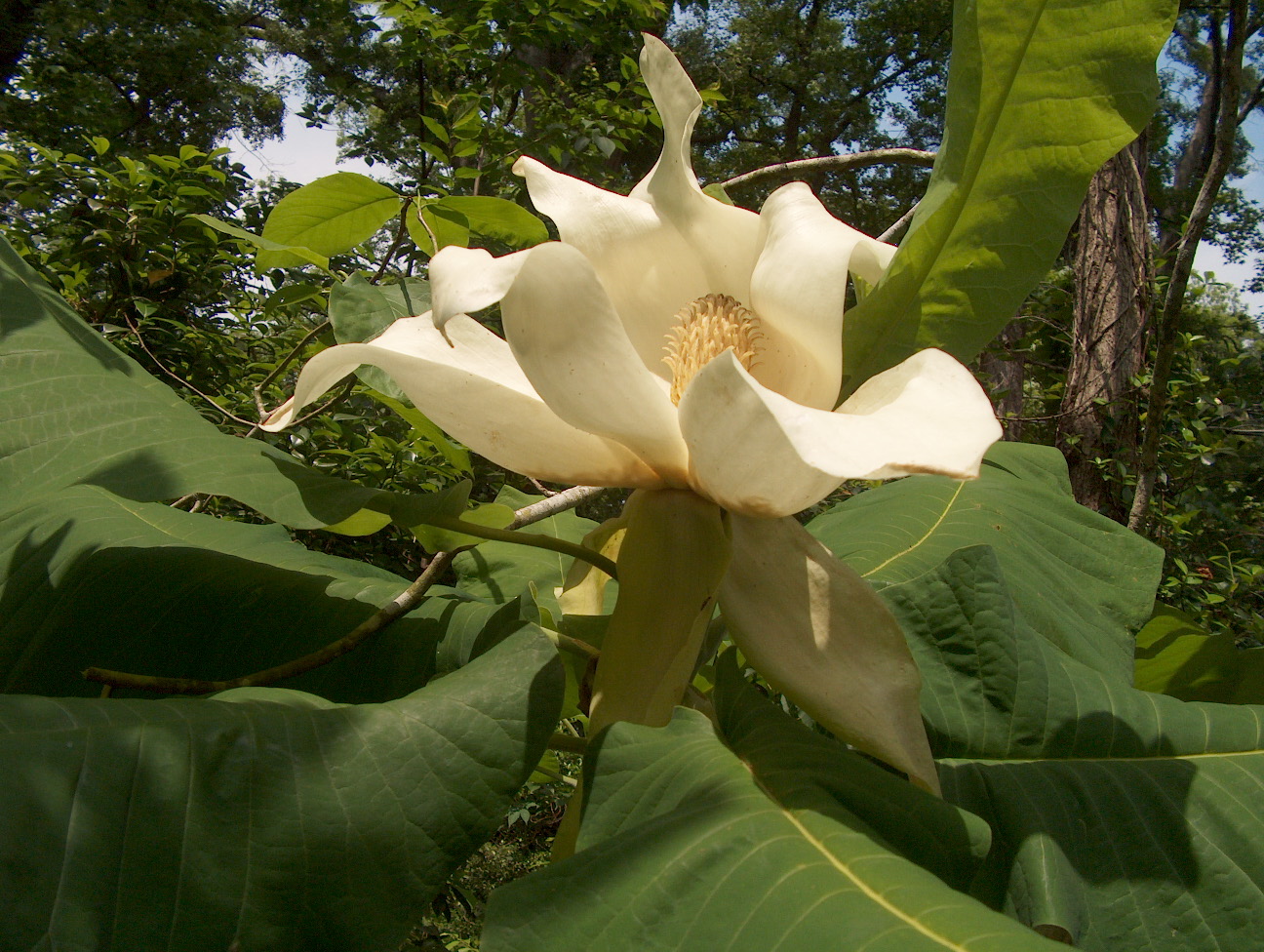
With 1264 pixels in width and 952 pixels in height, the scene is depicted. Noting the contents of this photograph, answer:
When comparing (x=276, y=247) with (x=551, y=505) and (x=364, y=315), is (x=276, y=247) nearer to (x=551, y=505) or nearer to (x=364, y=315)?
(x=364, y=315)

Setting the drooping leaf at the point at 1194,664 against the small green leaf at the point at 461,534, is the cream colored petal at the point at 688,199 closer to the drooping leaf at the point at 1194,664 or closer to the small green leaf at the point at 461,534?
the small green leaf at the point at 461,534

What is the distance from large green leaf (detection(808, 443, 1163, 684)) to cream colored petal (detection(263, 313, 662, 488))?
1.20 ft

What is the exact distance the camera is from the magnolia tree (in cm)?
45

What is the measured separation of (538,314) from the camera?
22.5 inches

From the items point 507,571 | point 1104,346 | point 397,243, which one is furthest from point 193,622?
point 1104,346

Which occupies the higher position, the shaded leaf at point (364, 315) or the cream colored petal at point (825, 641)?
the shaded leaf at point (364, 315)

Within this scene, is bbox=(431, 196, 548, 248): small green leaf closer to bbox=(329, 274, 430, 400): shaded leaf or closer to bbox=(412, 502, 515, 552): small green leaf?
bbox=(329, 274, 430, 400): shaded leaf

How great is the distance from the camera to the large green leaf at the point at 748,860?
0.40 metres

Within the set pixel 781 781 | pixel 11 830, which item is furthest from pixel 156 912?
pixel 781 781

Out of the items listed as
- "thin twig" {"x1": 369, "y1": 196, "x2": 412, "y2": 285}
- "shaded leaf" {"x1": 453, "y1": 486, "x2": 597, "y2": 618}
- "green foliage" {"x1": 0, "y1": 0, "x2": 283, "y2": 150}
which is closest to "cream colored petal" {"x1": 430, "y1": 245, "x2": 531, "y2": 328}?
"shaded leaf" {"x1": 453, "y1": 486, "x2": 597, "y2": 618}

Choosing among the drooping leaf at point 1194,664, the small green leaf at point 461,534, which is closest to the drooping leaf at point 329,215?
the small green leaf at point 461,534

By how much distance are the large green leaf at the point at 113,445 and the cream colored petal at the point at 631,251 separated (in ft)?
0.79

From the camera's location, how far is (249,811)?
0.48 metres

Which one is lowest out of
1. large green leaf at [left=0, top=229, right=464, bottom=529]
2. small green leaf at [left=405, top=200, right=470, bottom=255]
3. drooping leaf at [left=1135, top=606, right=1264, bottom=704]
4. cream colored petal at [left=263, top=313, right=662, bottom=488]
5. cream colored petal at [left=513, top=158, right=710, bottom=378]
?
drooping leaf at [left=1135, top=606, right=1264, bottom=704]
